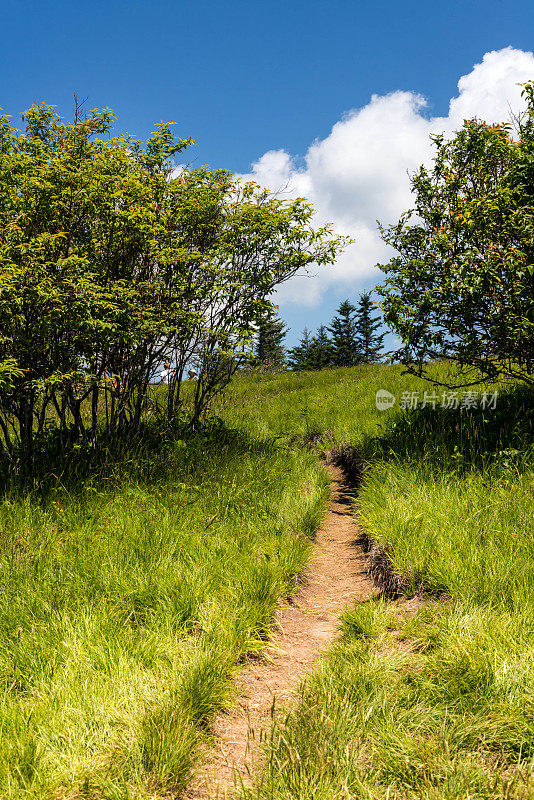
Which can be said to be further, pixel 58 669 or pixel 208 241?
pixel 208 241

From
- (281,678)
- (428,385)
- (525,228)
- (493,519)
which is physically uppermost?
(525,228)

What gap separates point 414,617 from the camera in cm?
345

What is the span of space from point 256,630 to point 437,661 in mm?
1339

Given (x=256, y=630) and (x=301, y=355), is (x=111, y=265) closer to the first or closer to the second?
(x=256, y=630)

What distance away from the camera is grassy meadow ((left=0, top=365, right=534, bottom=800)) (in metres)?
2.22

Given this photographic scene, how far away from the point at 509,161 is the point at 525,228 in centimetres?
198

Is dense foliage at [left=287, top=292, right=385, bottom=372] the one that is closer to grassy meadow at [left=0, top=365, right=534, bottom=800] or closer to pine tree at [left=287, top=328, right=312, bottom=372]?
pine tree at [left=287, top=328, right=312, bottom=372]

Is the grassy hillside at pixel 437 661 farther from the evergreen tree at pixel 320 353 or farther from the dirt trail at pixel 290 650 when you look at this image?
the evergreen tree at pixel 320 353

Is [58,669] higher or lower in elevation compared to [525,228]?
lower

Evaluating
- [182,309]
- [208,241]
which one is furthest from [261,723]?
[208,241]

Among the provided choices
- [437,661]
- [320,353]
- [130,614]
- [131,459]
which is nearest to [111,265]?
[131,459]

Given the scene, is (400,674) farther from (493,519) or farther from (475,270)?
(475,270)

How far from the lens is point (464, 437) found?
686cm

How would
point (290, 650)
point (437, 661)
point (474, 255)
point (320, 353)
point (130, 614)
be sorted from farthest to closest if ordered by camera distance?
1. point (320, 353)
2. point (474, 255)
3. point (290, 650)
4. point (130, 614)
5. point (437, 661)
